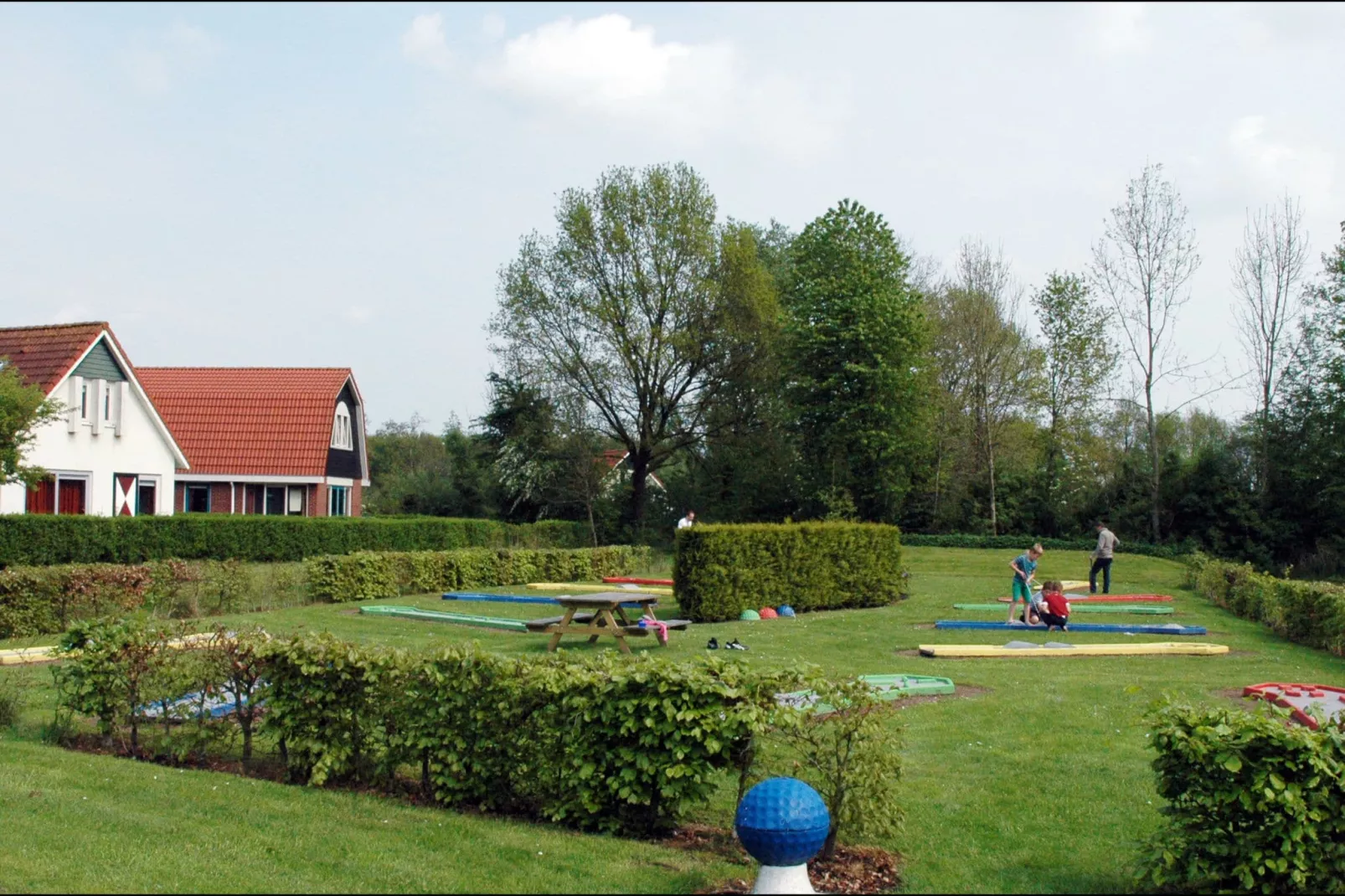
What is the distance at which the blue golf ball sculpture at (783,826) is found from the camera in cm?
510

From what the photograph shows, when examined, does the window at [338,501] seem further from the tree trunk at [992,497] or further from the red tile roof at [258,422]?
the tree trunk at [992,497]

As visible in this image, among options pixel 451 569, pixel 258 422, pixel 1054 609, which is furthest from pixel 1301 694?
pixel 258 422

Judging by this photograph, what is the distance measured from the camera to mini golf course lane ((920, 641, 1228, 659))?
1509cm

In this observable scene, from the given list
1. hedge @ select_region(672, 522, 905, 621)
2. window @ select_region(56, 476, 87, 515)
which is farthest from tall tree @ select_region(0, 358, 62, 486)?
hedge @ select_region(672, 522, 905, 621)

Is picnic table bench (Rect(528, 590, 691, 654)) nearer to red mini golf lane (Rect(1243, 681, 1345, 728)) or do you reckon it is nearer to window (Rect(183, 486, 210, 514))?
red mini golf lane (Rect(1243, 681, 1345, 728))

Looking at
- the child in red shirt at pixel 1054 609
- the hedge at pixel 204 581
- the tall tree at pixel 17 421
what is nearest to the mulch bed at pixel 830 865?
the hedge at pixel 204 581

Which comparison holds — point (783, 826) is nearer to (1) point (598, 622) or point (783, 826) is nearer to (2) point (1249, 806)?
(2) point (1249, 806)

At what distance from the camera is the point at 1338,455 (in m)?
36.2

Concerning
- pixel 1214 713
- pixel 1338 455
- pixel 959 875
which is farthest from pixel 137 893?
pixel 1338 455

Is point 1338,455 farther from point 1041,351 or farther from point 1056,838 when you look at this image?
point 1056,838

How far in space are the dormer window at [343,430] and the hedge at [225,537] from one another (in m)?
6.29

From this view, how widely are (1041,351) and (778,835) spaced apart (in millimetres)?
42735

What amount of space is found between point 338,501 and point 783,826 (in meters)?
39.4

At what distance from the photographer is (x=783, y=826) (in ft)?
16.7
